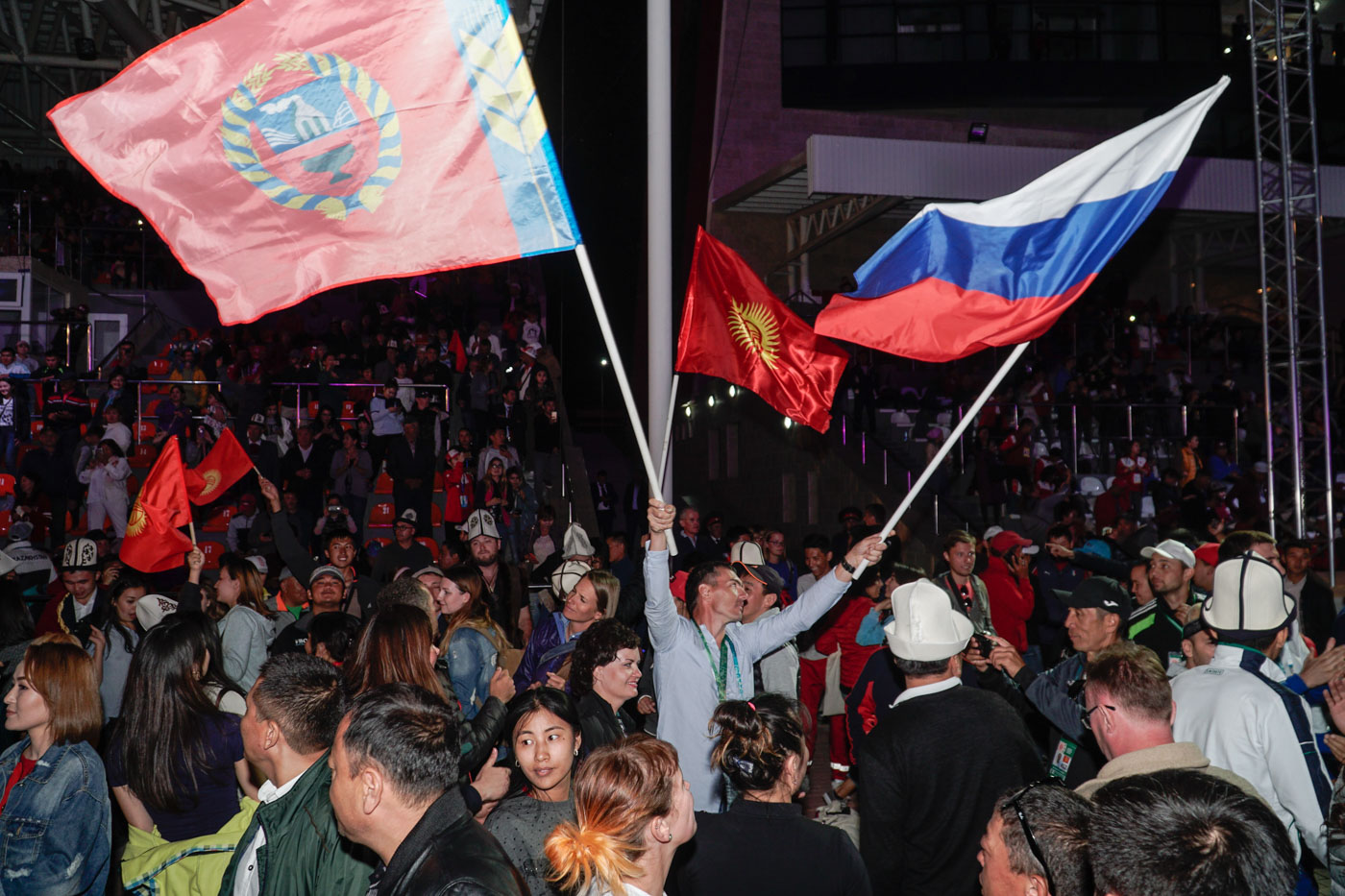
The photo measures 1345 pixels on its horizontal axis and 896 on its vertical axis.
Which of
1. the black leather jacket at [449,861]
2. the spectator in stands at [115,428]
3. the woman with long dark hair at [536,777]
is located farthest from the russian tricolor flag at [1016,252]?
the spectator in stands at [115,428]

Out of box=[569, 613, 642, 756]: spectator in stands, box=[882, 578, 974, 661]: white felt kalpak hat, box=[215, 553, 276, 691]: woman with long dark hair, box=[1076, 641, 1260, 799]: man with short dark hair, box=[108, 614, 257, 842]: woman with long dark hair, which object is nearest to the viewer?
box=[1076, 641, 1260, 799]: man with short dark hair

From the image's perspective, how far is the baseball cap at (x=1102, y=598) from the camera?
5891 mm

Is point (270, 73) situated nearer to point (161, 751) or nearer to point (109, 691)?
point (161, 751)

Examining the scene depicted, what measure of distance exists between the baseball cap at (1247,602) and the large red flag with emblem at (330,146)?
10.0 feet

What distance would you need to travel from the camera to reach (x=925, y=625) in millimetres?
4309

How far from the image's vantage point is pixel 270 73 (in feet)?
15.7

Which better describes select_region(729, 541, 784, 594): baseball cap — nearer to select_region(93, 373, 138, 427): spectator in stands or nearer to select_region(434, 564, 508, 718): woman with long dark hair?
select_region(434, 564, 508, 718): woman with long dark hair

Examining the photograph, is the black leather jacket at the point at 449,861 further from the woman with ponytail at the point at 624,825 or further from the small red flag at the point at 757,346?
the small red flag at the point at 757,346

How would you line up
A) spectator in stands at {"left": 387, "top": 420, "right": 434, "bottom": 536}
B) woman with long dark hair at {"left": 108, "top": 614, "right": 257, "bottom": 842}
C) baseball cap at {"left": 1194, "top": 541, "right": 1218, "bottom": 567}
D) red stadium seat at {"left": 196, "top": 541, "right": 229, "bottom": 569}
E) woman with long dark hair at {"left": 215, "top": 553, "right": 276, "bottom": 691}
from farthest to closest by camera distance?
spectator in stands at {"left": 387, "top": 420, "right": 434, "bottom": 536} < red stadium seat at {"left": 196, "top": 541, "right": 229, "bottom": 569} < baseball cap at {"left": 1194, "top": 541, "right": 1218, "bottom": 567} < woman with long dark hair at {"left": 215, "top": 553, "right": 276, "bottom": 691} < woman with long dark hair at {"left": 108, "top": 614, "right": 257, "bottom": 842}

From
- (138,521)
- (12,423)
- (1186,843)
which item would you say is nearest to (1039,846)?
(1186,843)

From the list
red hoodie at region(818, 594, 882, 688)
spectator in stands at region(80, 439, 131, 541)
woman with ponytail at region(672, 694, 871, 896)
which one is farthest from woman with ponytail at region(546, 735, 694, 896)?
spectator in stands at region(80, 439, 131, 541)

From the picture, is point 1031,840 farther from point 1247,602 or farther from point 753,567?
point 753,567

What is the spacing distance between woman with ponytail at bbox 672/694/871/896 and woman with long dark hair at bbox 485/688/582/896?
2.05ft

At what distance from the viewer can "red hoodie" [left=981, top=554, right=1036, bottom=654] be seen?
9.10 m
